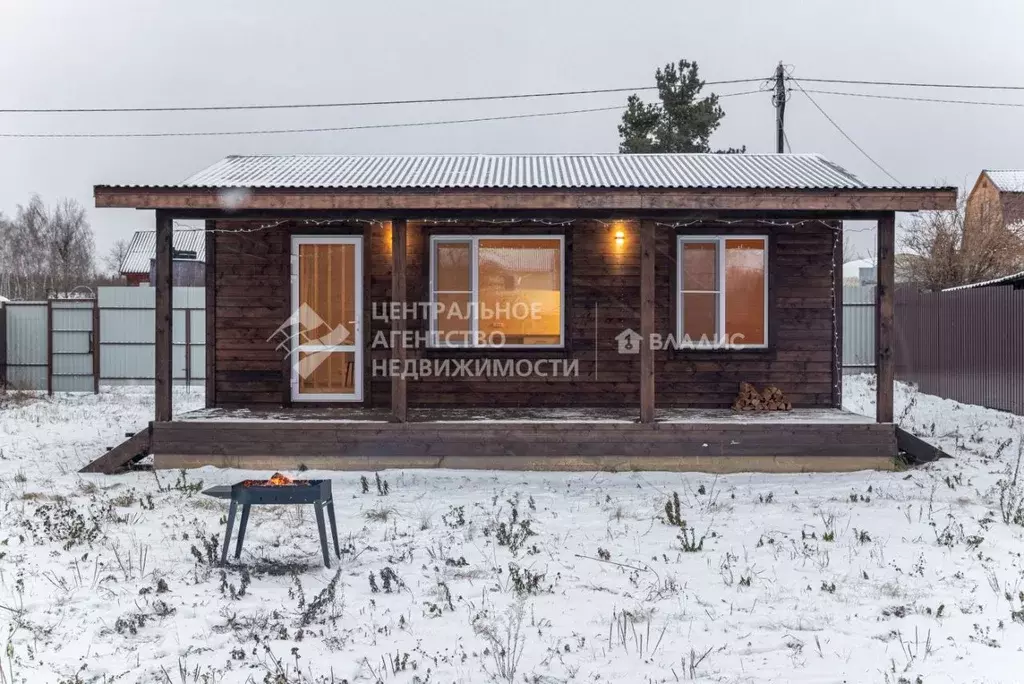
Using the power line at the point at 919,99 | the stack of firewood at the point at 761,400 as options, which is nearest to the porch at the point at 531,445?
the stack of firewood at the point at 761,400

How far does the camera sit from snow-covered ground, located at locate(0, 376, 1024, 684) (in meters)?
3.71

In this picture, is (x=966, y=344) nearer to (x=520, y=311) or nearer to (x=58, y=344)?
(x=520, y=311)

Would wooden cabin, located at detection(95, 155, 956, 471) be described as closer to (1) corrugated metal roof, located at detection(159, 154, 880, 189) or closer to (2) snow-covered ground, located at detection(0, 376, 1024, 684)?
(1) corrugated metal roof, located at detection(159, 154, 880, 189)

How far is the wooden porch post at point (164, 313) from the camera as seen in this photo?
7.88 metres

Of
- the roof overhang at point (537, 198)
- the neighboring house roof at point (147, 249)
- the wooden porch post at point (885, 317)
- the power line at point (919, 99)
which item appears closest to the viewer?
the roof overhang at point (537, 198)

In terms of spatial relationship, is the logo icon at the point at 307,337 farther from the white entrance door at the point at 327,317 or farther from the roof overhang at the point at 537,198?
the roof overhang at the point at 537,198

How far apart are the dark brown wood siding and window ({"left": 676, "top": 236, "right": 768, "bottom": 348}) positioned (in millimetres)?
126

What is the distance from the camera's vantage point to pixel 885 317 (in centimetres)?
782

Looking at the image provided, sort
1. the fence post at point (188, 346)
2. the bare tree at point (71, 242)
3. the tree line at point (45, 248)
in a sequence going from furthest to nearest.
A: the bare tree at point (71, 242)
the tree line at point (45, 248)
the fence post at point (188, 346)

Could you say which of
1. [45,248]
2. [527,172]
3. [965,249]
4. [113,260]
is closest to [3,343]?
[527,172]

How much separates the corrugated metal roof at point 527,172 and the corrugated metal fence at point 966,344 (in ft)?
13.0

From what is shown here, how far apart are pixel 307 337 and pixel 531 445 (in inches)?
131

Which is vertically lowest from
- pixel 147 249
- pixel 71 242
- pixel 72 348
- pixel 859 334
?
pixel 72 348

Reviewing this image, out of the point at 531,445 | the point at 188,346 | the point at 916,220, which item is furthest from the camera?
the point at 916,220
